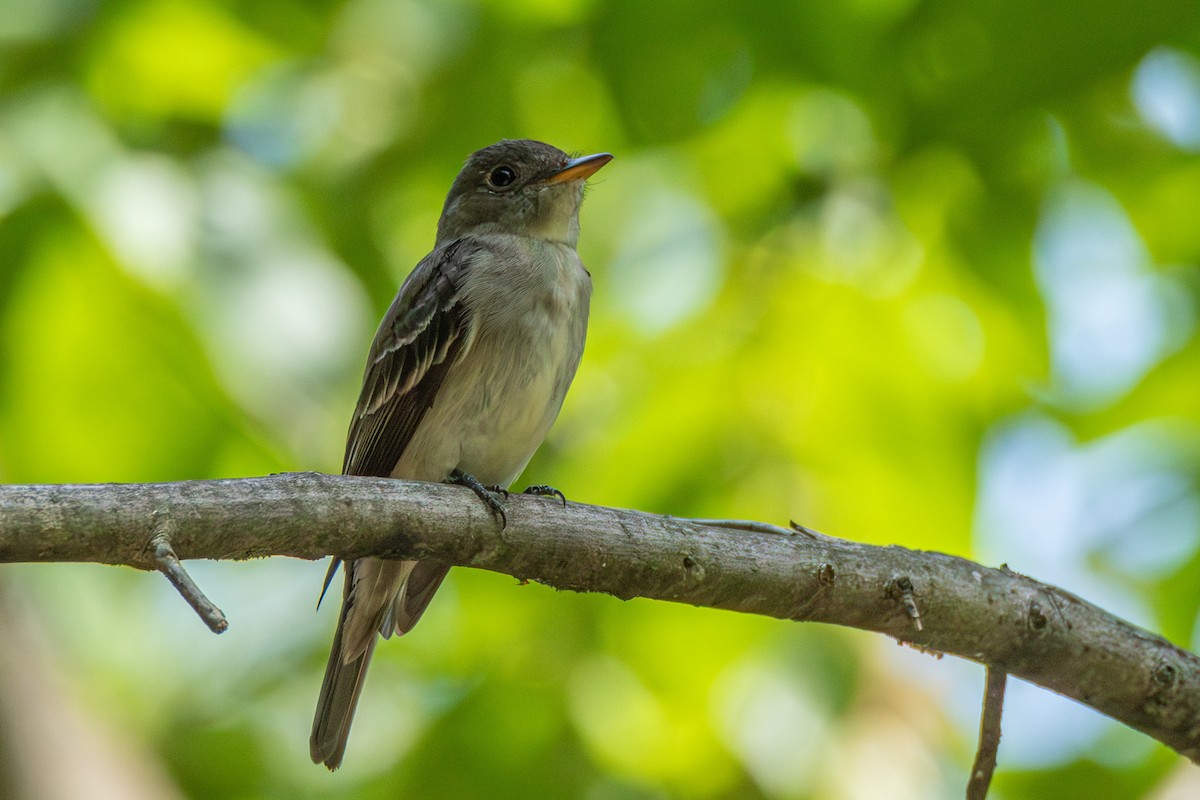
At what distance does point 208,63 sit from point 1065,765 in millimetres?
4458

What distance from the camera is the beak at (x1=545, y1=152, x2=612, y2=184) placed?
4804 millimetres

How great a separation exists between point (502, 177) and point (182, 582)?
3315 mm

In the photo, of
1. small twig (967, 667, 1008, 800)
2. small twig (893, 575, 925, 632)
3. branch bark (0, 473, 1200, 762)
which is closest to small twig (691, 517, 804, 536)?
branch bark (0, 473, 1200, 762)

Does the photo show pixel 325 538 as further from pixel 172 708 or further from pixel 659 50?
pixel 172 708

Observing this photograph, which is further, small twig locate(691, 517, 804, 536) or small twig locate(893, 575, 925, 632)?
small twig locate(691, 517, 804, 536)

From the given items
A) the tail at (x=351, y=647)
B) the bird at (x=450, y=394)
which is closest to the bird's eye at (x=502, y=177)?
the bird at (x=450, y=394)

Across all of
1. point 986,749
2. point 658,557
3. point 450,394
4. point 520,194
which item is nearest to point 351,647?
point 450,394

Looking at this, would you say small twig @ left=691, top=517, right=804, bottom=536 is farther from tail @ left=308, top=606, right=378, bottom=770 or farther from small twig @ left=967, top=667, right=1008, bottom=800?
tail @ left=308, top=606, right=378, bottom=770

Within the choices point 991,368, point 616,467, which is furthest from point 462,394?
point 991,368

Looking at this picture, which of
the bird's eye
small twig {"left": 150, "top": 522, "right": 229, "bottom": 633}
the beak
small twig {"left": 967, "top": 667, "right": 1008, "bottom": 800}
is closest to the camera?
small twig {"left": 150, "top": 522, "right": 229, "bottom": 633}

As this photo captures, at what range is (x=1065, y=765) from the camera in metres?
5.30

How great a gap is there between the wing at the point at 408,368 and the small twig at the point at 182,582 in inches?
78.1

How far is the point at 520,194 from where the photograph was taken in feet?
18.0

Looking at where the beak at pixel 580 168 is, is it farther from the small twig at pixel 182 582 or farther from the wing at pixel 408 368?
the small twig at pixel 182 582
